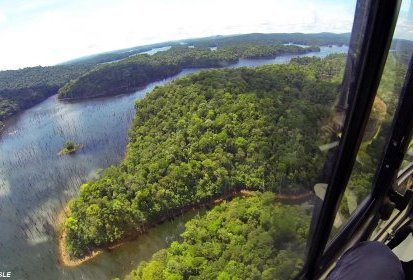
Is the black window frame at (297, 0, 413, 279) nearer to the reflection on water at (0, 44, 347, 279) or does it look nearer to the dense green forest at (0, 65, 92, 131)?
the reflection on water at (0, 44, 347, 279)

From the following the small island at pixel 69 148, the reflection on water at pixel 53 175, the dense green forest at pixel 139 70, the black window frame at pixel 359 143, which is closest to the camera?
the black window frame at pixel 359 143

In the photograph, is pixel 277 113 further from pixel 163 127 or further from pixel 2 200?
Result: pixel 2 200

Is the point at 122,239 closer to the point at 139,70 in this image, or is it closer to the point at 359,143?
the point at 359,143

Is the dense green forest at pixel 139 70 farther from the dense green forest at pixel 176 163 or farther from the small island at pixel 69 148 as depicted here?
the dense green forest at pixel 176 163

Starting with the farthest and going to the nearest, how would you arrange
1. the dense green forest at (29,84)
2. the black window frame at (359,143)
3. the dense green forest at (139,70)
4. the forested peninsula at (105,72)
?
the dense green forest at (139,70), the forested peninsula at (105,72), the dense green forest at (29,84), the black window frame at (359,143)

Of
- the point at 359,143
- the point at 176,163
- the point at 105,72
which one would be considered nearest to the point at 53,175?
the point at 176,163

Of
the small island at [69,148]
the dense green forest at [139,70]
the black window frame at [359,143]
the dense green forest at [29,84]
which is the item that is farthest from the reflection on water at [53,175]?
the dense green forest at [139,70]

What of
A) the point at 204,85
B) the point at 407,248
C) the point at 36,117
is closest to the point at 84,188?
the point at 204,85
